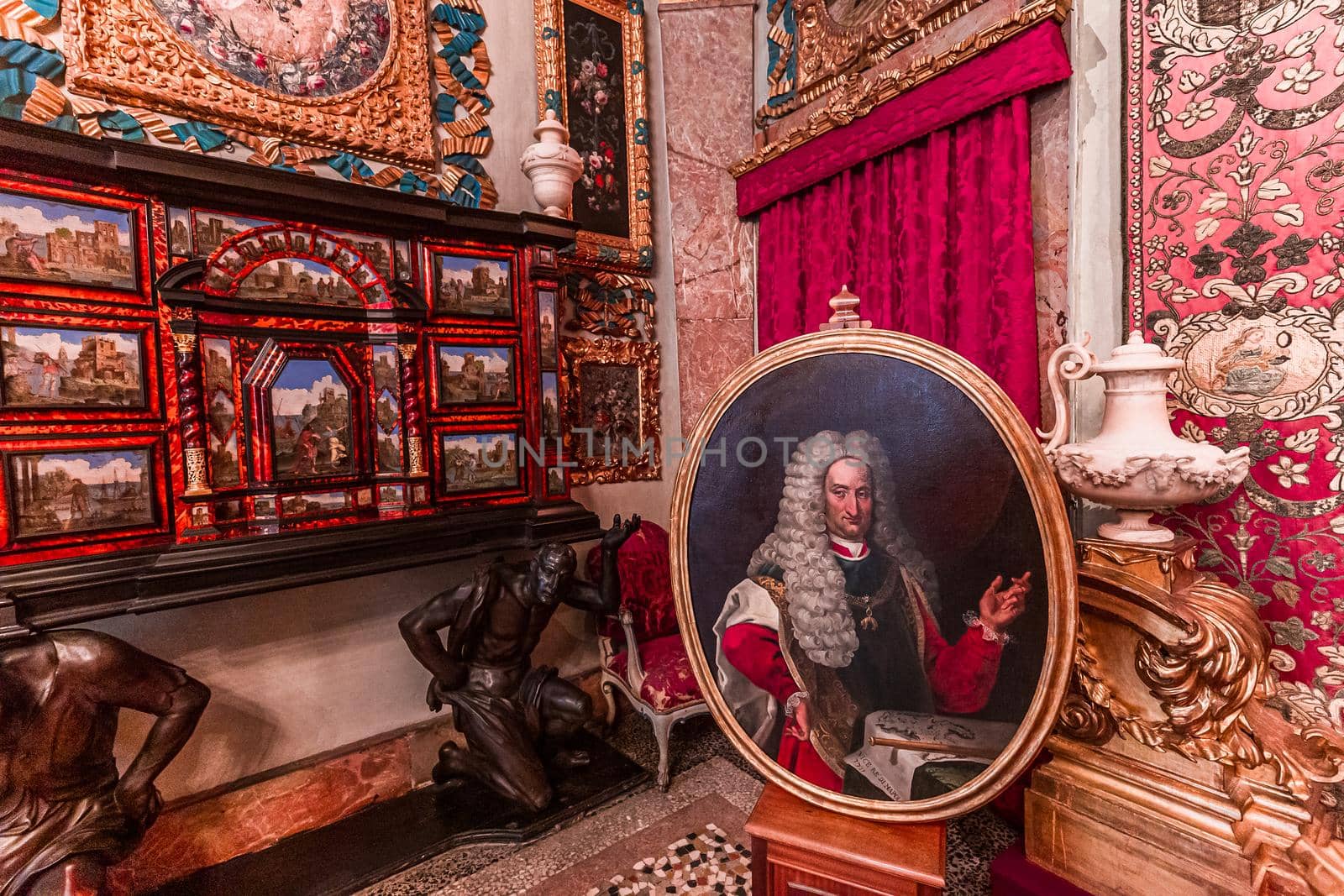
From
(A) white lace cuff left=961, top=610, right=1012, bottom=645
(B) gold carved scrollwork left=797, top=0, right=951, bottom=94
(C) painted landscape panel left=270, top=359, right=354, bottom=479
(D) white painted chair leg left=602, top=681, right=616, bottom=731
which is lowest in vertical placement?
(D) white painted chair leg left=602, top=681, right=616, bottom=731

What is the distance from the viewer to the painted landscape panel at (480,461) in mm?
2652

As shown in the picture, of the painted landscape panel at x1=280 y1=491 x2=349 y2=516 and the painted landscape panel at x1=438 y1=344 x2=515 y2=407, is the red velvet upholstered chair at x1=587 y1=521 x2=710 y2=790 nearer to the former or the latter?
the painted landscape panel at x1=438 y1=344 x2=515 y2=407

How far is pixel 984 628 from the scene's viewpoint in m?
1.27

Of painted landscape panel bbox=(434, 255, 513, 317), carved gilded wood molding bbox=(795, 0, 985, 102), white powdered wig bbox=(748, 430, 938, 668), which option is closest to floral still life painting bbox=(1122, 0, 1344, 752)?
carved gilded wood molding bbox=(795, 0, 985, 102)

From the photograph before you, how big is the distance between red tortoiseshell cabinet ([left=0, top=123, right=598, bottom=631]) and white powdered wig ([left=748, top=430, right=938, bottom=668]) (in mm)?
1524

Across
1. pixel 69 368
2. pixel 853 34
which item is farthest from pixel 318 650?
pixel 853 34

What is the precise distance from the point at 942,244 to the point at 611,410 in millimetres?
2036

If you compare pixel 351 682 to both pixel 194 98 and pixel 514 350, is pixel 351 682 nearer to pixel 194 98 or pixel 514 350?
pixel 514 350

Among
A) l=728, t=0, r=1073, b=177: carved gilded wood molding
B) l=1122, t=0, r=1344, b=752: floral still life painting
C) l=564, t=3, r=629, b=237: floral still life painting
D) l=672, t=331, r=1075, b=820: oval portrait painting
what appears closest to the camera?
l=672, t=331, r=1075, b=820: oval portrait painting

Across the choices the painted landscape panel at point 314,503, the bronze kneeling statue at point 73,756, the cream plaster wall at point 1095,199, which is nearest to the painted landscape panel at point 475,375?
the painted landscape panel at point 314,503

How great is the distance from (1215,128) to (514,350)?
9.47ft

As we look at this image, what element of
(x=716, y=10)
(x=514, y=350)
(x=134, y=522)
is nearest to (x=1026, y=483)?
(x=514, y=350)

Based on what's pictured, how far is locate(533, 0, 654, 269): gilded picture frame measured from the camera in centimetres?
323

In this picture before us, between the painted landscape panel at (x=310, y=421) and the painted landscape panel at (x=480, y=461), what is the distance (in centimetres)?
42
